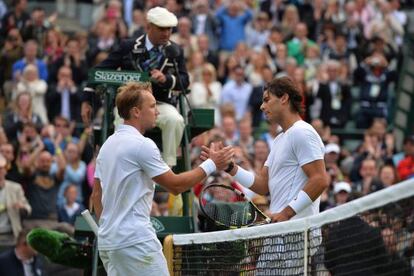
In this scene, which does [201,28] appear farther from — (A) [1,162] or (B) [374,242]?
(B) [374,242]

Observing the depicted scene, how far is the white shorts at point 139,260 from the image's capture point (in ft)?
30.7

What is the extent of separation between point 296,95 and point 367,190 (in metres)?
8.09

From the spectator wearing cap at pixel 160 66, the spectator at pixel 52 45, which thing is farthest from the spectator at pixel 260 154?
the spectator wearing cap at pixel 160 66

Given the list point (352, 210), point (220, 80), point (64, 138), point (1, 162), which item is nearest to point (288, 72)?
point (220, 80)

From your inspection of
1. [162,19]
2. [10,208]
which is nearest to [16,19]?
[10,208]

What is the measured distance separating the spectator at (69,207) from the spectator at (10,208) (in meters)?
0.47

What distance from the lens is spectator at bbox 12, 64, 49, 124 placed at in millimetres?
21045

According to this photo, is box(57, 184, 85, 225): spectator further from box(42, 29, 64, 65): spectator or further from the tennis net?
the tennis net

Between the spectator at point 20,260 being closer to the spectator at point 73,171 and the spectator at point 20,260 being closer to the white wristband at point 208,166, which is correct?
the spectator at point 73,171

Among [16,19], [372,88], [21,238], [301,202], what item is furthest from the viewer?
[16,19]

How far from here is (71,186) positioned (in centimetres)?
1802

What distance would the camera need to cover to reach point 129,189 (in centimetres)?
940

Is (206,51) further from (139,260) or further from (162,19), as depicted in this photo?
(139,260)

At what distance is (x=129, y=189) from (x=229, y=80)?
13054 mm
